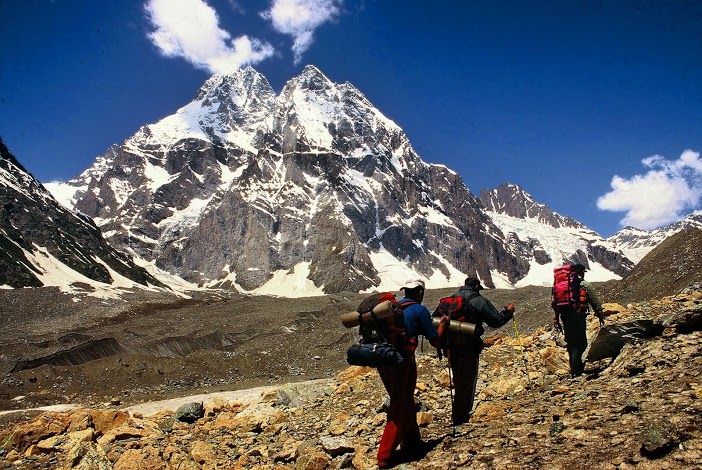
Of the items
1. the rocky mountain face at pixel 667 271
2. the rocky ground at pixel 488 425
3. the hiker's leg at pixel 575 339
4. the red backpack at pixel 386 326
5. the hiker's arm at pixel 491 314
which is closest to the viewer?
the rocky ground at pixel 488 425

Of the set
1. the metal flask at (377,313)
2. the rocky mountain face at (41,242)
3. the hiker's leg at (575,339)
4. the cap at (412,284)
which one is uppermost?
the rocky mountain face at (41,242)

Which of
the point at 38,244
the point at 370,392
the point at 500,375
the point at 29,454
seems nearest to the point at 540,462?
the point at 500,375

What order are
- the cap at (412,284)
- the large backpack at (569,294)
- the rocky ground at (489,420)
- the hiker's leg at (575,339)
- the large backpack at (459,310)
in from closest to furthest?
the rocky ground at (489,420) < the cap at (412,284) < the large backpack at (459,310) < the hiker's leg at (575,339) < the large backpack at (569,294)

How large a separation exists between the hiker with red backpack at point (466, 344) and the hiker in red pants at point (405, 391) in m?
0.99

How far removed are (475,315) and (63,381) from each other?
35.6 m

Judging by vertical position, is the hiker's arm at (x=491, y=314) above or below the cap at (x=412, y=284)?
below

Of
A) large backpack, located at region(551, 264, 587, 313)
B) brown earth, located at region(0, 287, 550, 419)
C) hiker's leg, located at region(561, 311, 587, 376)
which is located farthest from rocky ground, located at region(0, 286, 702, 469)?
brown earth, located at region(0, 287, 550, 419)

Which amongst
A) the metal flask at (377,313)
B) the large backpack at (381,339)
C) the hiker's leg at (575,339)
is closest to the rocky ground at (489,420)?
the hiker's leg at (575,339)

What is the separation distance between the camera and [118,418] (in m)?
13.3

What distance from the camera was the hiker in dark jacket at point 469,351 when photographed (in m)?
8.30

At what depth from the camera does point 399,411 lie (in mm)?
7141

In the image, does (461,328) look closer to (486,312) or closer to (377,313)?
(486,312)

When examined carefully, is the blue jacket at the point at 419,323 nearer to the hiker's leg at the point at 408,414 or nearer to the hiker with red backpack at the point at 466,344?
the hiker's leg at the point at 408,414

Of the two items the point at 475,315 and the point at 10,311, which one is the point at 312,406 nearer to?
the point at 475,315
